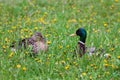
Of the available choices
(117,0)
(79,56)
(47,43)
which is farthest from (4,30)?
(117,0)

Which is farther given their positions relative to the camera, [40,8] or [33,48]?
[40,8]

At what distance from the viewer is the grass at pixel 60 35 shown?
6344mm

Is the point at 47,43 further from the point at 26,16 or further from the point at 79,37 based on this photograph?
the point at 26,16

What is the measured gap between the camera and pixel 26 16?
33.3 ft

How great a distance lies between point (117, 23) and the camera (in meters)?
9.64

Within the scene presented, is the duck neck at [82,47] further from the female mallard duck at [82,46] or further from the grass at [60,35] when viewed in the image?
the grass at [60,35]

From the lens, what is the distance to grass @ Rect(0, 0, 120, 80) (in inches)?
250

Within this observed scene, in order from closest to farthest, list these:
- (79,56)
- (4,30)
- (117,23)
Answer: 1. (79,56)
2. (4,30)
3. (117,23)

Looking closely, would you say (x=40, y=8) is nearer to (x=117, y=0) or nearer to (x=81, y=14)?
(x=81, y=14)

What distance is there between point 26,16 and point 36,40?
3.00 meters

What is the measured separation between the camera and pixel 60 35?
8219 mm

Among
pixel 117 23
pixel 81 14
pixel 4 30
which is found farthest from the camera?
pixel 81 14

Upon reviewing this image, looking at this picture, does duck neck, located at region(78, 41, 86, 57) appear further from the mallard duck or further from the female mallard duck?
the mallard duck

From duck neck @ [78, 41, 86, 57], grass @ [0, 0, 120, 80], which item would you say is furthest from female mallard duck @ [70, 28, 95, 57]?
grass @ [0, 0, 120, 80]
